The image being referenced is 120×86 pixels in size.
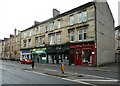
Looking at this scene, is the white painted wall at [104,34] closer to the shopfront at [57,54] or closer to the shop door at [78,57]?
the shop door at [78,57]

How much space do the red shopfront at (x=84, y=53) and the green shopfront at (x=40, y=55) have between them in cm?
1067

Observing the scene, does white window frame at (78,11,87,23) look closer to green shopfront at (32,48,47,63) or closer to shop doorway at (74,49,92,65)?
shop doorway at (74,49,92,65)

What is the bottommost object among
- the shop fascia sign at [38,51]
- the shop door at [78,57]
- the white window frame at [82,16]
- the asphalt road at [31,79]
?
the asphalt road at [31,79]

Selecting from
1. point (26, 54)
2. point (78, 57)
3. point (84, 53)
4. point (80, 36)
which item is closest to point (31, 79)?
point (84, 53)

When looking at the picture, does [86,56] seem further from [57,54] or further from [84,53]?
[57,54]

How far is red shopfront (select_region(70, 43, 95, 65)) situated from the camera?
29148 mm

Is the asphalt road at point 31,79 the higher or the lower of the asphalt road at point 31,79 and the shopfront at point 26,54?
the lower

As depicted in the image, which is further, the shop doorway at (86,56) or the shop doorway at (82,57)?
the shop doorway at (82,57)

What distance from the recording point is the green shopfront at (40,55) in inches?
1662

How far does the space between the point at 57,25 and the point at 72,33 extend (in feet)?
18.0

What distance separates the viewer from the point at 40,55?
44.0 m

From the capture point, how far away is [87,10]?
3081 cm

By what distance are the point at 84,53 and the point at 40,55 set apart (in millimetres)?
15567

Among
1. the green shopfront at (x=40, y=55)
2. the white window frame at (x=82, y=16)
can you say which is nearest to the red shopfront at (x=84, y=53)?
the white window frame at (x=82, y=16)
